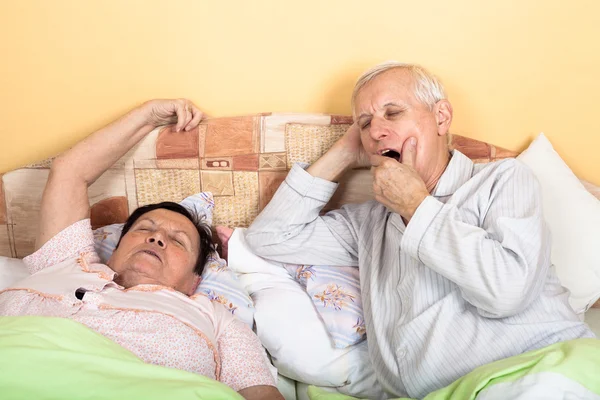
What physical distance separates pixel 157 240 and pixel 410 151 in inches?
29.7

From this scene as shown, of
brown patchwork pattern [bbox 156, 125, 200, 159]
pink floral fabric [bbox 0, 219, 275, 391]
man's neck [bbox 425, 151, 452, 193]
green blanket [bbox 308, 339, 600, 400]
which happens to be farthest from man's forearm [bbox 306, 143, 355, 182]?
green blanket [bbox 308, 339, 600, 400]

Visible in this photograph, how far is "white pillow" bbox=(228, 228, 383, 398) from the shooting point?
5.36ft

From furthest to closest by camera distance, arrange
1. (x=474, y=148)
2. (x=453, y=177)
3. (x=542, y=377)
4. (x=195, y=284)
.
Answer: (x=474, y=148) < (x=195, y=284) < (x=453, y=177) < (x=542, y=377)

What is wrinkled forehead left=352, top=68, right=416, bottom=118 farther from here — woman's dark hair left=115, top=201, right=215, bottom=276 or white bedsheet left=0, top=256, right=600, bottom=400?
white bedsheet left=0, top=256, right=600, bottom=400

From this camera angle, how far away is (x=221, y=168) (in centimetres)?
200

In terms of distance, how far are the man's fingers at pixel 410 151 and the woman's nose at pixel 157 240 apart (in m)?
0.72

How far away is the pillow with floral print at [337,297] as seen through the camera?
1.69 m

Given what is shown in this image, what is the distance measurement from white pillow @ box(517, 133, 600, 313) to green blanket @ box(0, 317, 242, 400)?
3.79 feet

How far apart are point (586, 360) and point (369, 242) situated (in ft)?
2.39

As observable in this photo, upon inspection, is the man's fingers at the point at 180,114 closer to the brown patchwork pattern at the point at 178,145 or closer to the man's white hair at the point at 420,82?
the brown patchwork pattern at the point at 178,145

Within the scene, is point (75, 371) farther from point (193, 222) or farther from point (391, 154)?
point (391, 154)

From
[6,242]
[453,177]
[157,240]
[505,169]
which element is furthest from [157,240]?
[505,169]

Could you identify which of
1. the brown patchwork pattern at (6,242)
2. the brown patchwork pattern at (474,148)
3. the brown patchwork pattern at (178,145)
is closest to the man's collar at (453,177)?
the brown patchwork pattern at (474,148)

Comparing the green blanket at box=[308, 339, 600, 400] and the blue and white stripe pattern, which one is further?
the blue and white stripe pattern
